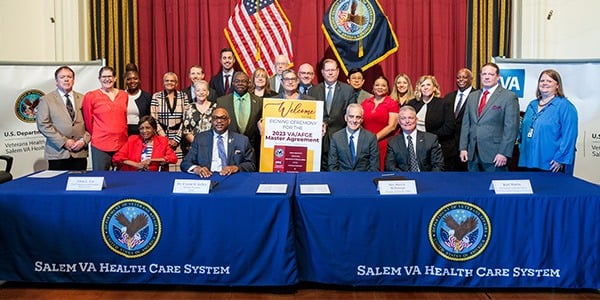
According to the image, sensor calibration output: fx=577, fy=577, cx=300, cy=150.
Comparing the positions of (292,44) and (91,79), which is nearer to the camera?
(91,79)

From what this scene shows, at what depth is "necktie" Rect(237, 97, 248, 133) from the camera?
14.7 feet

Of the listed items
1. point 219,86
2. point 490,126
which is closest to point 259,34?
point 219,86

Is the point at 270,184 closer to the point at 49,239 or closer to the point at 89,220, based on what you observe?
the point at 89,220

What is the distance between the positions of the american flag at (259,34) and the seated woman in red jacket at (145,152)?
1.91m

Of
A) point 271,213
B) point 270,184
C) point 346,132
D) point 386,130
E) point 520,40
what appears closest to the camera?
point 271,213

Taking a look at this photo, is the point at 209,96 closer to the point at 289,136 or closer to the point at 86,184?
the point at 289,136

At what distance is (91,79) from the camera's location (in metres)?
5.62

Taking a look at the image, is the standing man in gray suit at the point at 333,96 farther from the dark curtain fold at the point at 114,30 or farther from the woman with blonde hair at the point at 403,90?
the dark curtain fold at the point at 114,30

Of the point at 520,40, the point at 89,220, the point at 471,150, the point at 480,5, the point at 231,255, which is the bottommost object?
the point at 231,255

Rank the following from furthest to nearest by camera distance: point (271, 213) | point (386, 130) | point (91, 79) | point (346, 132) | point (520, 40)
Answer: point (520, 40) < point (91, 79) < point (386, 130) < point (346, 132) < point (271, 213)

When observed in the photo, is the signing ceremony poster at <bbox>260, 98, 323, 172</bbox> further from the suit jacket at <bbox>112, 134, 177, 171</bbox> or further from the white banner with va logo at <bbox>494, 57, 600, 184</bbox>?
the white banner with va logo at <bbox>494, 57, 600, 184</bbox>

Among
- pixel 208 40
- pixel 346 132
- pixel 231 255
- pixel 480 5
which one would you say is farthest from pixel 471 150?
pixel 208 40

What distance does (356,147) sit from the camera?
4051mm

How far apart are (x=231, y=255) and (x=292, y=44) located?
13.0 ft
